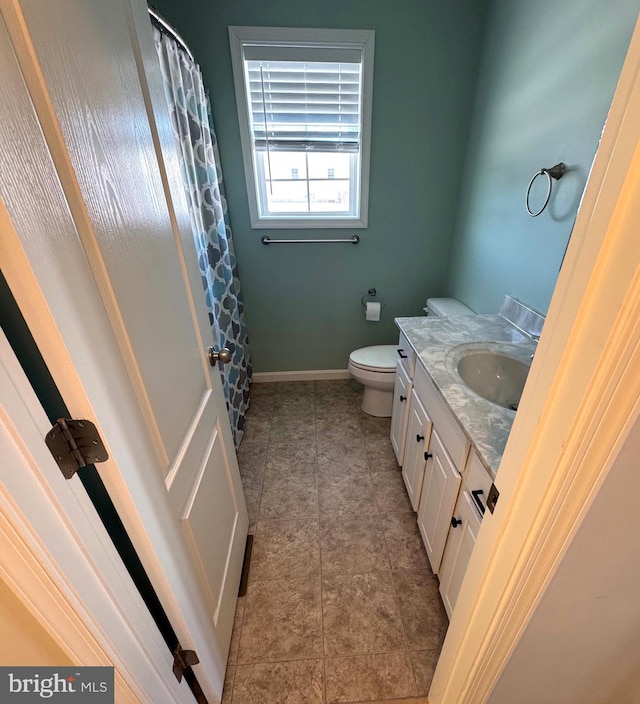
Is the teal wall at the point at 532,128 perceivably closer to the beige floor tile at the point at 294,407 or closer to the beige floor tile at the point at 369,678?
the beige floor tile at the point at 294,407

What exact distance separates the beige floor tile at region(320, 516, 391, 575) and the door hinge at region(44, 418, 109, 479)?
49.4 inches

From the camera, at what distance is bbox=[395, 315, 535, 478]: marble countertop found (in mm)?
936

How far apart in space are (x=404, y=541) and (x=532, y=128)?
6.50 feet

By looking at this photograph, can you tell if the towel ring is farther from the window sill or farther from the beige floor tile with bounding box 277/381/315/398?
the beige floor tile with bounding box 277/381/315/398

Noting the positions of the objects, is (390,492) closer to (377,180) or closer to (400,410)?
(400,410)

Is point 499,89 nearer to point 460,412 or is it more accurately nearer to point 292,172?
point 292,172

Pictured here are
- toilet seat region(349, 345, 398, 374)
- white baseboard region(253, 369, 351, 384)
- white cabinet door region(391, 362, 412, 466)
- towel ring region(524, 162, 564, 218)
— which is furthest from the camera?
white baseboard region(253, 369, 351, 384)

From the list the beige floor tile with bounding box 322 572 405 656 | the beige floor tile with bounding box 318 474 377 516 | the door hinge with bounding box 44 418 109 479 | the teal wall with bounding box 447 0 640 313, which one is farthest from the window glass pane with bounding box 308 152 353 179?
the beige floor tile with bounding box 322 572 405 656

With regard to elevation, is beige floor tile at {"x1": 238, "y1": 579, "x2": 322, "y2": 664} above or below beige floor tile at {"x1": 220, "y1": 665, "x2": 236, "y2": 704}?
below

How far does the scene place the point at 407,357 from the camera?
1643 mm

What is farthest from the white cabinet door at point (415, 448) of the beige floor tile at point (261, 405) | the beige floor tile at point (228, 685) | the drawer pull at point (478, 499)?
the beige floor tile at point (261, 405)

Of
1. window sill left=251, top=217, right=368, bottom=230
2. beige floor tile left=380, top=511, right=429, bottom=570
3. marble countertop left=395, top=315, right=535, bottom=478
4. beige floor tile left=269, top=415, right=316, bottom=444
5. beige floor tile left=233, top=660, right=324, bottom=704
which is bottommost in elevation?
beige floor tile left=380, top=511, right=429, bottom=570

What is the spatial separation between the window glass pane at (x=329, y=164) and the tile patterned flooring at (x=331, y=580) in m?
1.75

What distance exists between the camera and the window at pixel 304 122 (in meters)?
1.90
